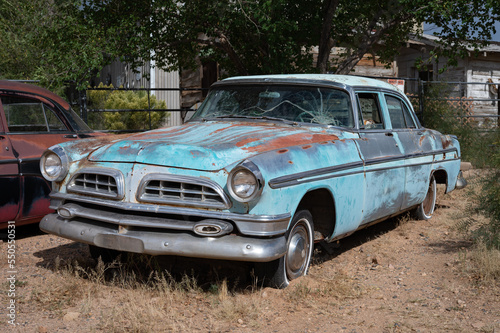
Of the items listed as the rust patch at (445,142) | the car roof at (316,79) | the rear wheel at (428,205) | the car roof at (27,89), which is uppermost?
the car roof at (316,79)

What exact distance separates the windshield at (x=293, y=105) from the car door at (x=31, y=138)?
5.85 ft

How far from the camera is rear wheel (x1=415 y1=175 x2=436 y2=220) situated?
7.13m

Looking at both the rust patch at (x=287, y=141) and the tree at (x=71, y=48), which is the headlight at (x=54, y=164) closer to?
the rust patch at (x=287, y=141)

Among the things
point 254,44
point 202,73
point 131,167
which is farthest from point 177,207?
point 202,73

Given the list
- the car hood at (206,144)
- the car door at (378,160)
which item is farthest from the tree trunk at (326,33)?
the car hood at (206,144)

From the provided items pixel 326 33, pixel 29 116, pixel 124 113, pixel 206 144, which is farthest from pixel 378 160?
pixel 124 113

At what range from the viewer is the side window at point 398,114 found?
622 centimetres

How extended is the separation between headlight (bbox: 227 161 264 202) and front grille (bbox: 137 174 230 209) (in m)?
0.09

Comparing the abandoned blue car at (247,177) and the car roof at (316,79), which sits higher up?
the car roof at (316,79)

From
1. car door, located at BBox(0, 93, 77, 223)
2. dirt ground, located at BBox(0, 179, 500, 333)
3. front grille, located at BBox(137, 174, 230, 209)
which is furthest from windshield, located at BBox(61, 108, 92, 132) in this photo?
front grille, located at BBox(137, 174, 230, 209)

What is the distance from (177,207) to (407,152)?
9.95 ft

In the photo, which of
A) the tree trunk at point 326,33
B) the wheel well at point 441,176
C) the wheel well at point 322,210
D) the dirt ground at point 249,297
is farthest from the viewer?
the tree trunk at point 326,33

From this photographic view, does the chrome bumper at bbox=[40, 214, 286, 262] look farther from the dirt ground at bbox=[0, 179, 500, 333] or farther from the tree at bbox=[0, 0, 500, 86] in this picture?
the tree at bbox=[0, 0, 500, 86]

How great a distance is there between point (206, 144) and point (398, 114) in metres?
2.92
